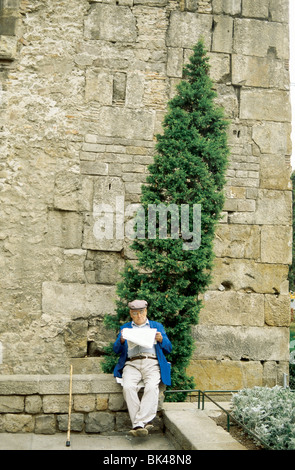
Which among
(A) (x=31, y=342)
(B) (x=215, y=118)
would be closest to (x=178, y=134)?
(B) (x=215, y=118)

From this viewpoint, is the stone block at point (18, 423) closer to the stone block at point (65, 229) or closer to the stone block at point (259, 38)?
the stone block at point (65, 229)

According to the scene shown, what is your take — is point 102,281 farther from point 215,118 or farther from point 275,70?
point 275,70

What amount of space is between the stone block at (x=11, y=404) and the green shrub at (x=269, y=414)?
6.19 ft

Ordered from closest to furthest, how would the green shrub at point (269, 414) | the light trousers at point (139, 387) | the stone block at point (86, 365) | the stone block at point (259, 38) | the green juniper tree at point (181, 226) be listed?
the green shrub at point (269, 414) < the light trousers at point (139, 387) < the green juniper tree at point (181, 226) < the stone block at point (86, 365) < the stone block at point (259, 38)

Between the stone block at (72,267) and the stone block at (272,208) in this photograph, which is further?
the stone block at (272,208)

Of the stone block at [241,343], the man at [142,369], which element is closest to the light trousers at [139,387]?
the man at [142,369]

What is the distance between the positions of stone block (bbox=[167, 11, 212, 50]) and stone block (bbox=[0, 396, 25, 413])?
16.2ft

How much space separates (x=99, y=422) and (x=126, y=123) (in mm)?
3845

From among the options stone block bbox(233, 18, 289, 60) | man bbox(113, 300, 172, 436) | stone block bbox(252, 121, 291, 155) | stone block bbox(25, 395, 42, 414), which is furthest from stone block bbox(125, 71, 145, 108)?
stone block bbox(25, 395, 42, 414)

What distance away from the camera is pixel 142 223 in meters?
5.63

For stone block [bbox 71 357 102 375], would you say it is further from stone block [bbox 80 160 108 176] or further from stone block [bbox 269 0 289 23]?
stone block [bbox 269 0 289 23]

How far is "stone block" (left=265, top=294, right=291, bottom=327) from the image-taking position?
6.76 metres

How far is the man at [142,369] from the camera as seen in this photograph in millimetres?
4297
